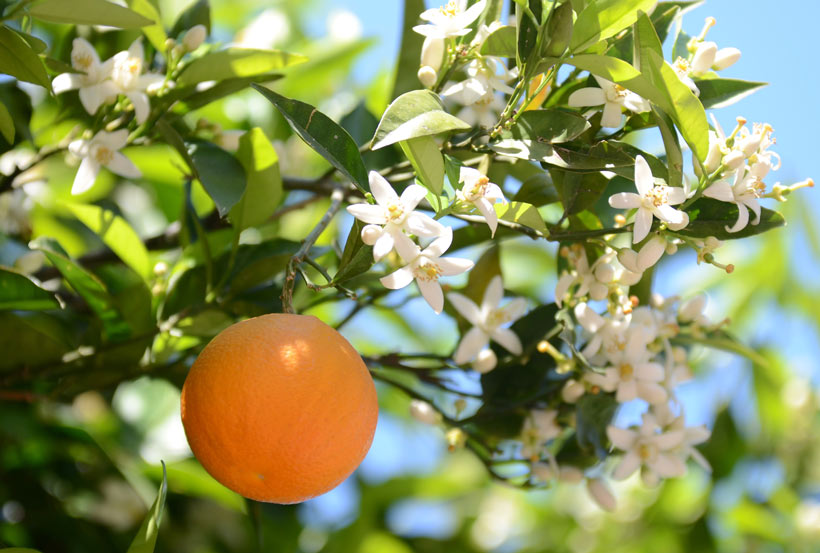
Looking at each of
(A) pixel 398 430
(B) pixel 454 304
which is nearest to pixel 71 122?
(B) pixel 454 304

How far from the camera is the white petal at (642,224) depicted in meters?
0.79

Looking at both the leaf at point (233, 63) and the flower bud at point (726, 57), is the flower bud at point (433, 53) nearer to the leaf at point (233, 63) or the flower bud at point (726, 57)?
the leaf at point (233, 63)

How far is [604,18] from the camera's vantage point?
0.76m

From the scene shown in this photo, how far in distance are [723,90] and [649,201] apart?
228 millimetres

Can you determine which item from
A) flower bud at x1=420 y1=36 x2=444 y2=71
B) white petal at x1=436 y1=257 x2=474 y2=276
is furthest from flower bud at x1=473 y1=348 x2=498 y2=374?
flower bud at x1=420 y1=36 x2=444 y2=71

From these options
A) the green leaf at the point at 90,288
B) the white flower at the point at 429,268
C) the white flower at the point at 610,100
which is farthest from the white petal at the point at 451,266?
the green leaf at the point at 90,288

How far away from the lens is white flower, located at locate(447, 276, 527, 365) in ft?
3.35

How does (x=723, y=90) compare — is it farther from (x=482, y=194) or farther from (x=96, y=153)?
(x=96, y=153)

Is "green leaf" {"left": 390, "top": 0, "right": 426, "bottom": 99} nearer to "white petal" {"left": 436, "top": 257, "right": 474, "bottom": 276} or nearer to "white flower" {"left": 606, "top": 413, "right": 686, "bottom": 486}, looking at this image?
"white petal" {"left": 436, "top": 257, "right": 474, "bottom": 276}

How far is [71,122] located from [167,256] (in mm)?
264

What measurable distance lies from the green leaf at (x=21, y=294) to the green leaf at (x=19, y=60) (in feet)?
0.70

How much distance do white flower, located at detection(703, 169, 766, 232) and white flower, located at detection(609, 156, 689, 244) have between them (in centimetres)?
3

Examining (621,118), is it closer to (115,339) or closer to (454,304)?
(454,304)

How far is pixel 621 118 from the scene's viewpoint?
0.84 meters
